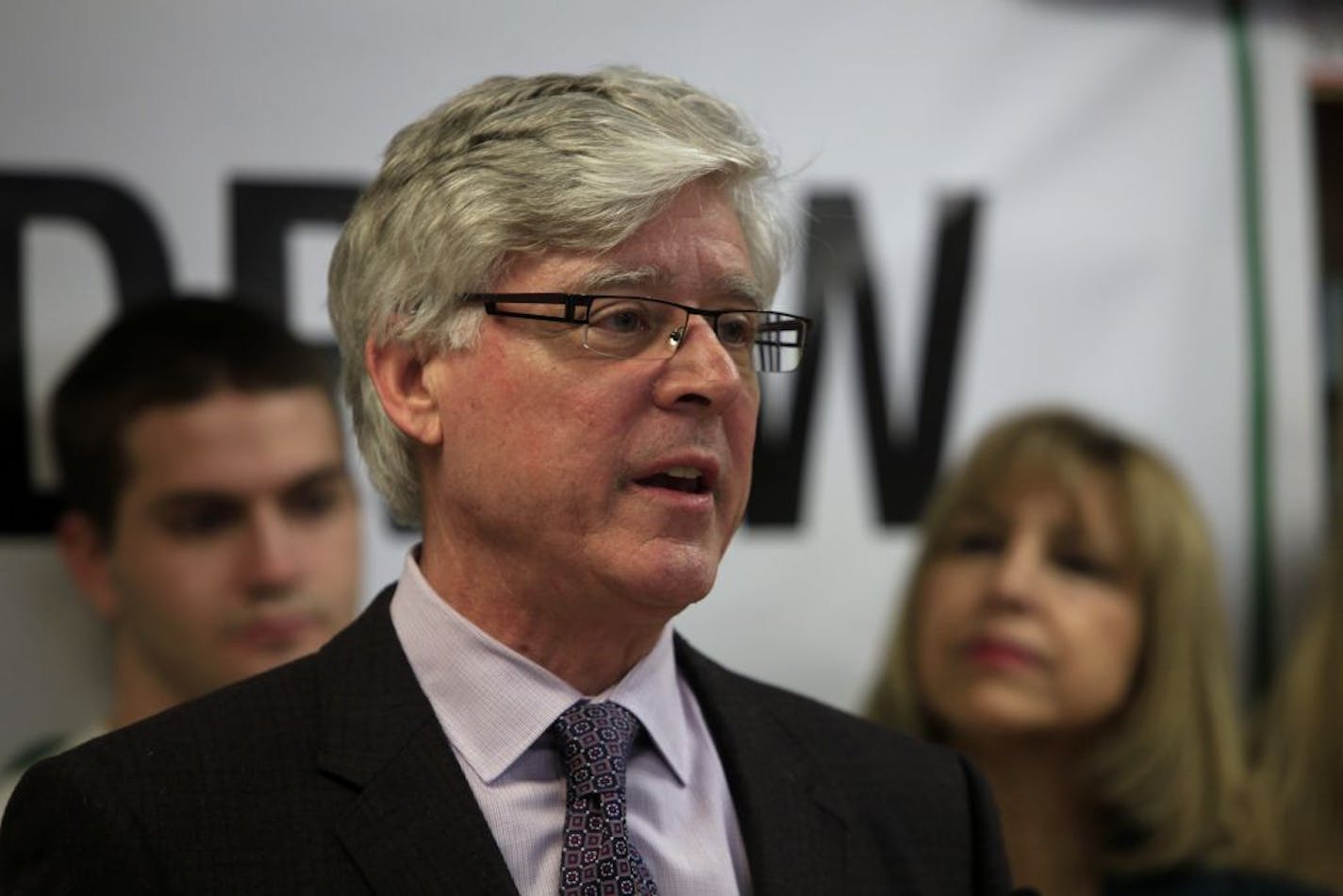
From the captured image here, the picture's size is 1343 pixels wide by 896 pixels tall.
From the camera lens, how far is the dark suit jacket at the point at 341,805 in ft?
3.76

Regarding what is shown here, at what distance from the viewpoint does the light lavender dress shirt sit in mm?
1237

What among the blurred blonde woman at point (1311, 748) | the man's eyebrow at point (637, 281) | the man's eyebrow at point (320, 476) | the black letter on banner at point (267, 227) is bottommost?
the blurred blonde woman at point (1311, 748)

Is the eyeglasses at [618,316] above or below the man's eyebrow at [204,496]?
above

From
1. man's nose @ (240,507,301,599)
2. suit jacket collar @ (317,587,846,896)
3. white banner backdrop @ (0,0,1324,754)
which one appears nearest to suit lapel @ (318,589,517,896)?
suit jacket collar @ (317,587,846,896)

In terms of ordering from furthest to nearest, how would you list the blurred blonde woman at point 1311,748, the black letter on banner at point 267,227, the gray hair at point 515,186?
1. the blurred blonde woman at point 1311,748
2. the black letter on banner at point 267,227
3. the gray hair at point 515,186

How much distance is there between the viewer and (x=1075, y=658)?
233cm

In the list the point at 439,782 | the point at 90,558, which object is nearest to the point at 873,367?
the point at 90,558

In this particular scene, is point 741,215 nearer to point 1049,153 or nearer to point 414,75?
point 414,75

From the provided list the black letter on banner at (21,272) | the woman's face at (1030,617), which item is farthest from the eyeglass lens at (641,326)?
the woman's face at (1030,617)

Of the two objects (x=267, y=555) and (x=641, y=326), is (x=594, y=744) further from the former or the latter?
(x=267, y=555)

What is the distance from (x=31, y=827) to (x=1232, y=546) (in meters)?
1.94

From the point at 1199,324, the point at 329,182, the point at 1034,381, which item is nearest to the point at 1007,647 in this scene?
the point at 1034,381

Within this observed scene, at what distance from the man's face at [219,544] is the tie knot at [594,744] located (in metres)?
0.83

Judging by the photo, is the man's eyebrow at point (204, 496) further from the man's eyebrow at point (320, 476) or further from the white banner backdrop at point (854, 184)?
the white banner backdrop at point (854, 184)
